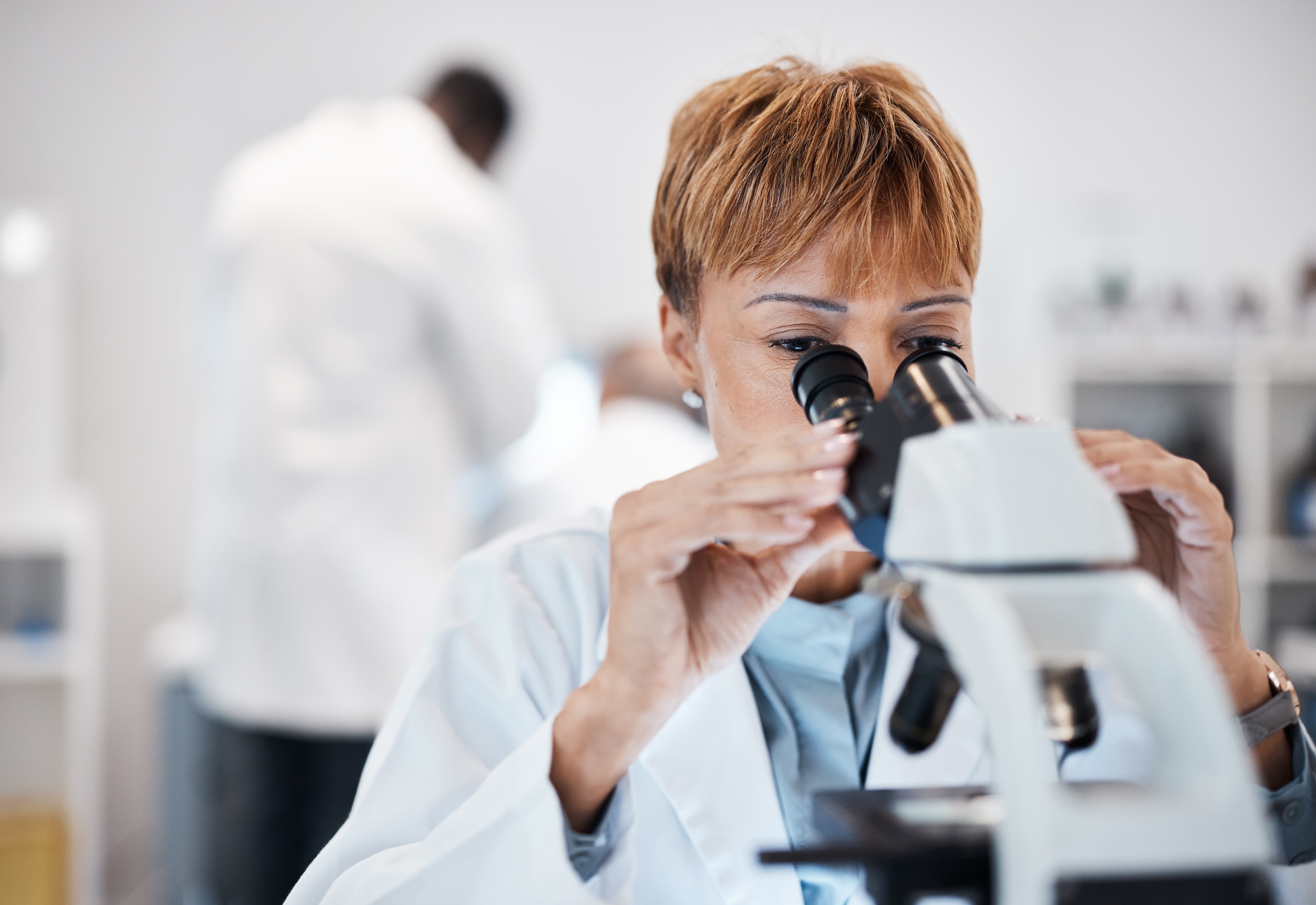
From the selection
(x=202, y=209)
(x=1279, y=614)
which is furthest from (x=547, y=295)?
(x=1279, y=614)

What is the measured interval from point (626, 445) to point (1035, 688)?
72.8 inches

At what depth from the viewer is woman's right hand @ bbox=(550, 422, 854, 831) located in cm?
58

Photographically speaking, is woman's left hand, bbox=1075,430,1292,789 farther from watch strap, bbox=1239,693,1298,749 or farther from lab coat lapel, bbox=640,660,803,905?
lab coat lapel, bbox=640,660,803,905

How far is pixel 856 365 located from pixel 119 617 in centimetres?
284

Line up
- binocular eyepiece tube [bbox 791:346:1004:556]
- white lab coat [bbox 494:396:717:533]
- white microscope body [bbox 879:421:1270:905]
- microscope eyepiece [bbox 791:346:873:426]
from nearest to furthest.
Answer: white microscope body [bbox 879:421:1270:905] < binocular eyepiece tube [bbox 791:346:1004:556] < microscope eyepiece [bbox 791:346:873:426] < white lab coat [bbox 494:396:717:533]

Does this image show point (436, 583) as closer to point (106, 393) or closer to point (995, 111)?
point (106, 393)

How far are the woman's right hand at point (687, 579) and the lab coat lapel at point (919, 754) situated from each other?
27 centimetres

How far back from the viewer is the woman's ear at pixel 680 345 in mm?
912

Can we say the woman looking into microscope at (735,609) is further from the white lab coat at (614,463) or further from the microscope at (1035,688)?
the white lab coat at (614,463)

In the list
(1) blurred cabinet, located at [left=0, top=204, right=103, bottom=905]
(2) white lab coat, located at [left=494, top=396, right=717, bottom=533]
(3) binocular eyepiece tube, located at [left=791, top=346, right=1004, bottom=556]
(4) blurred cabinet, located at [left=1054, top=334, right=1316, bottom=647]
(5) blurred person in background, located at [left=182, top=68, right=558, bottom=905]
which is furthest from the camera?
(4) blurred cabinet, located at [left=1054, top=334, right=1316, bottom=647]

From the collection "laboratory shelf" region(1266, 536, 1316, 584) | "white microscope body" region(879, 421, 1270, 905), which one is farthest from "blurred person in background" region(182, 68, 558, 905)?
"laboratory shelf" region(1266, 536, 1316, 584)

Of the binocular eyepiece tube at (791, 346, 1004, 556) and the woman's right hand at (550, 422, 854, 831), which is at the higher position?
the binocular eyepiece tube at (791, 346, 1004, 556)

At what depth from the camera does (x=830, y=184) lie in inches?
31.3

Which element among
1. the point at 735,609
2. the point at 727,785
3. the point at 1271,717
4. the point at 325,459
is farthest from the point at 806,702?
the point at 325,459
